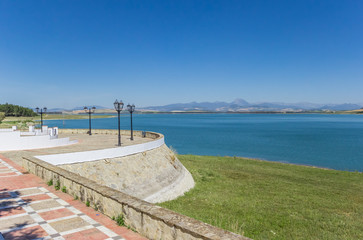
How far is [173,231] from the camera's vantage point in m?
5.15

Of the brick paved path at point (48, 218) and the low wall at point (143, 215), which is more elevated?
the low wall at point (143, 215)

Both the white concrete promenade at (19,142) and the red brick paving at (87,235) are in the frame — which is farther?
the white concrete promenade at (19,142)

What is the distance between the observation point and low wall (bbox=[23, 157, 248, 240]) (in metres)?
4.79

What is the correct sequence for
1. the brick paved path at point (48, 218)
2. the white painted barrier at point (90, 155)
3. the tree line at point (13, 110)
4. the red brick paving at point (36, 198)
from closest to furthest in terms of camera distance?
1. the brick paved path at point (48, 218)
2. the red brick paving at point (36, 198)
3. the white painted barrier at point (90, 155)
4. the tree line at point (13, 110)

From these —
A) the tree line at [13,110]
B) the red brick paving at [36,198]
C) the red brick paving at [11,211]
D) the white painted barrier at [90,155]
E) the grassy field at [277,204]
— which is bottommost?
the grassy field at [277,204]

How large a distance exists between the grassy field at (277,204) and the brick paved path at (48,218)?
464cm

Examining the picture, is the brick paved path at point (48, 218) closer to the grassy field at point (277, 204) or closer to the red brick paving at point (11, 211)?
the red brick paving at point (11, 211)

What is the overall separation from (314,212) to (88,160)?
14257 millimetres

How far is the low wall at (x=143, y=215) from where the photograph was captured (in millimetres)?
4789

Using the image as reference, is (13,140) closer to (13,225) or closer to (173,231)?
Answer: (13,225)

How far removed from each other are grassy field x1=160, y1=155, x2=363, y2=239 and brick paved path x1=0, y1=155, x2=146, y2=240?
464cm

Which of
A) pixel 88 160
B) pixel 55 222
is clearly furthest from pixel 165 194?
pixel 55 222

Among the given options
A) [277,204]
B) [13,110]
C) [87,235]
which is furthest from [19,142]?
[13,110]

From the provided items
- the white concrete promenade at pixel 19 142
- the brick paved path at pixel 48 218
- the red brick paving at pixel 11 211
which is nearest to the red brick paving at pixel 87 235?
the brick paved path at pixel 48 218
